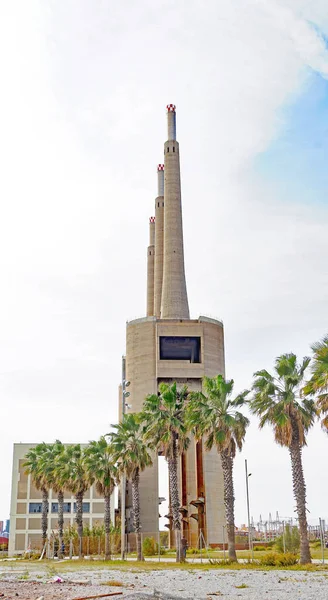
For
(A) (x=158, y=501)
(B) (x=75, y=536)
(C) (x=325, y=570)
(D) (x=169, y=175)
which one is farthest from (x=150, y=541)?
(D) (x=169, y=175)

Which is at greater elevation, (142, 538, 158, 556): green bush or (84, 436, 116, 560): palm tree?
(84, 436, 116, 560): palm tree

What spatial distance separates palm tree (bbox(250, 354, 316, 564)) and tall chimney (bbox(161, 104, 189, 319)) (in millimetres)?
64495

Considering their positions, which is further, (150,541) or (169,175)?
(169,175)

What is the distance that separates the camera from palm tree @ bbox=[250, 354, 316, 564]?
37.2 meters

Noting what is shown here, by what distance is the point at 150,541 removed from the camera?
2499 inches

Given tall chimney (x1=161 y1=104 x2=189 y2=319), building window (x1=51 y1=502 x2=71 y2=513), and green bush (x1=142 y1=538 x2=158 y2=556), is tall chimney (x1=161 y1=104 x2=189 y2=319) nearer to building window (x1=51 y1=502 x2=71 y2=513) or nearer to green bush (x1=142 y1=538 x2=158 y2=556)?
building window (x1=51 y1=502 x2=71 y2=513)

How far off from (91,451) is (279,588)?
34.8 m

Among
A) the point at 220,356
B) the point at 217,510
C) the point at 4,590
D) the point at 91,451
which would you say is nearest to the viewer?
the point at 4,590

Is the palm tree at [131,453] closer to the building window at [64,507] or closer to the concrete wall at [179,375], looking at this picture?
the concrete wall at [179,375]

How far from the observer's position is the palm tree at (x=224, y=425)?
41375mm

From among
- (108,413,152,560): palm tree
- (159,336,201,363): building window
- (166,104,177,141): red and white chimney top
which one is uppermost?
(166,104,177,141): red and white chimney top

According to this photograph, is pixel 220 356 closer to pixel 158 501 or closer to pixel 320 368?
pixel 158 501

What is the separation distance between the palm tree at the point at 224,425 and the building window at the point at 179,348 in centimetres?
5505

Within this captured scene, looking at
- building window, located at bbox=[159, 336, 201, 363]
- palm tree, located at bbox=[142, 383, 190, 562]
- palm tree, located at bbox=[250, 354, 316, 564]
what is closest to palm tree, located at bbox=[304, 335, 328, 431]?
palm tree, located at bbox=[250, 354, 316, 564]
